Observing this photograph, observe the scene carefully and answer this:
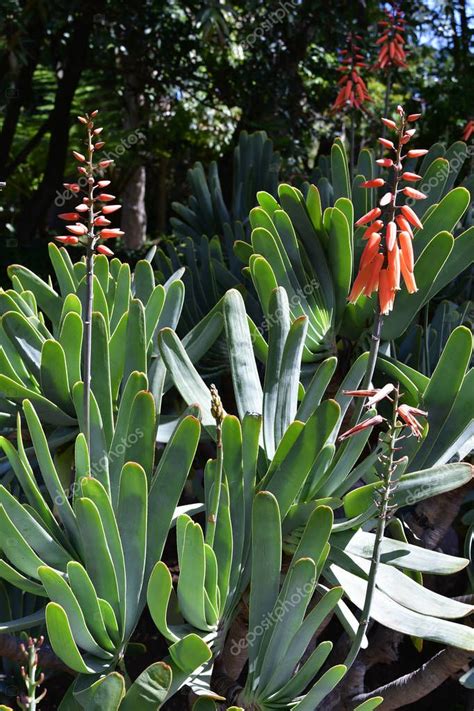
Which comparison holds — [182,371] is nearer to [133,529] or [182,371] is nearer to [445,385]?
[133,529]

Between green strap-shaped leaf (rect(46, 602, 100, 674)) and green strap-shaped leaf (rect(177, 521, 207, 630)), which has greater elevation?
green strap-shaped leaf (rect(177, 521, 207, 630))

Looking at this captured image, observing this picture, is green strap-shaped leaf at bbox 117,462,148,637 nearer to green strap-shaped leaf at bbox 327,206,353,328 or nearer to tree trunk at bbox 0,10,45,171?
Answer: green strap-shaped leaf at bbox 327,206,353,328

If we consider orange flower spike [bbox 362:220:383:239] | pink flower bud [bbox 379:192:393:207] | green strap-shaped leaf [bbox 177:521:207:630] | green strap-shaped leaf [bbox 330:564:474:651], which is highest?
pink flower bud [bbox 379:192:393:207]

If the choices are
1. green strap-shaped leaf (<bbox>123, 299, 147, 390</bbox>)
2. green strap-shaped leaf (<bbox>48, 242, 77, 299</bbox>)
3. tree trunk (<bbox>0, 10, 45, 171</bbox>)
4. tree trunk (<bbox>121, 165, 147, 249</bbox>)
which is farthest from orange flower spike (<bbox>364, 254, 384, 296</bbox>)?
tree trunk (<bbox>121, 165, 147, 249</bbox>)

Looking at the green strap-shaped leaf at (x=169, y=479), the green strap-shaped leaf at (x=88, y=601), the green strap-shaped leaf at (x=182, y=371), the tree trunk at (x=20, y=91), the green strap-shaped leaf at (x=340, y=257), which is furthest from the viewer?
the tree trunk at (x=20, y=91)

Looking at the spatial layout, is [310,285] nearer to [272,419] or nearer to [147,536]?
[272,419]

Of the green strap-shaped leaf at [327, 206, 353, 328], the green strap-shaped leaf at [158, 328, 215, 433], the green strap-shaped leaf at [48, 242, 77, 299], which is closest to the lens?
A: the green strap-shaped leaf at [158, 328, 215, 433]

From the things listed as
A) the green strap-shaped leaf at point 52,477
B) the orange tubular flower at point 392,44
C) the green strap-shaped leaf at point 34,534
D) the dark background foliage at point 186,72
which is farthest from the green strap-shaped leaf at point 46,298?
the dark background foliage at point 186,72

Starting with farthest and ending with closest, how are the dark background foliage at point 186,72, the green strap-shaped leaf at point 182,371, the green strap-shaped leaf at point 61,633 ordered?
the dark background foliage at point 186,72 → the green strap-shaped leaf at point 182,371 → the green strap-shaped leaf at point 61,633

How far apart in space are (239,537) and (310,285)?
85 centimetres

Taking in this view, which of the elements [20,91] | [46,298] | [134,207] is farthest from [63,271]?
[134,207]

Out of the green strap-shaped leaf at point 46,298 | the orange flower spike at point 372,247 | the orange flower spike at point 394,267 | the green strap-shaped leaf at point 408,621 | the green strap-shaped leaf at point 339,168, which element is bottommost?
the green strap-shaped leaf at point 408,621

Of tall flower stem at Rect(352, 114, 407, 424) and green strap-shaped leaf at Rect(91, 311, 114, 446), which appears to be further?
green strap-shaped leaf at Rect(91, 311, 114, 446)

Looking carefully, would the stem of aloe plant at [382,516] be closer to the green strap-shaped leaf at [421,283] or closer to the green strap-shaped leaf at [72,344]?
the green strap-shaped leaf at [421,283]
